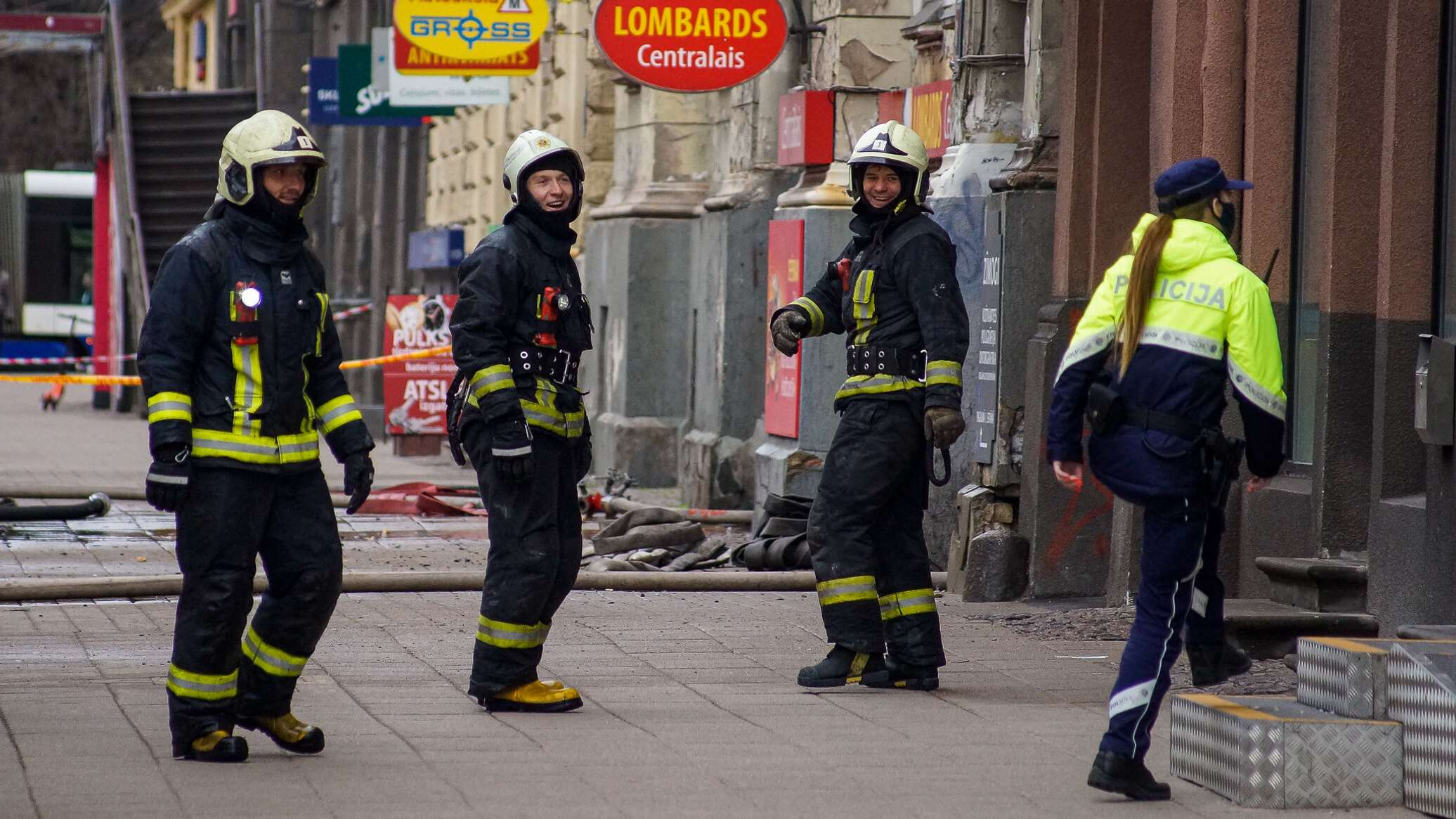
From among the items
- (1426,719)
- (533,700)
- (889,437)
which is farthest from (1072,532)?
(1426,719)

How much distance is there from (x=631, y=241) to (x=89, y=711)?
432 inches

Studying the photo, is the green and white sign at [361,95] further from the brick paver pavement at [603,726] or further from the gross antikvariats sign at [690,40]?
the brick paver pavement at [603,726]

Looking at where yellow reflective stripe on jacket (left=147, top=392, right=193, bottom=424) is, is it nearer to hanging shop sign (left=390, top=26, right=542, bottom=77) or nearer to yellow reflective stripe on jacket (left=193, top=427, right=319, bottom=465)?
yellow reflective stripe on jacket (left=193, top=427, right=319, bottom=465)

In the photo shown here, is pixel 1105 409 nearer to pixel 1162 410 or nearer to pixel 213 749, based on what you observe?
pixel 1162 410

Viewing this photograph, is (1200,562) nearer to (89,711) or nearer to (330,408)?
(330,408)

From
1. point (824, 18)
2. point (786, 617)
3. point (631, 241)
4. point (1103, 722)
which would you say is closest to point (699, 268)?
point (631, 241)

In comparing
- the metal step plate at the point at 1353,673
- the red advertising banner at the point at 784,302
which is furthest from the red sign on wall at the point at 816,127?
the metal step plate at the point at 1353,673

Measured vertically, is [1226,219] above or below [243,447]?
above

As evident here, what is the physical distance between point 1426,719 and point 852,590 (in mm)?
2542

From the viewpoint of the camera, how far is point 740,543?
1305cm

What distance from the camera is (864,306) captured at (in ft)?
27.4

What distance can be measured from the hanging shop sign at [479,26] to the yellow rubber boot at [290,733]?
11190 mm

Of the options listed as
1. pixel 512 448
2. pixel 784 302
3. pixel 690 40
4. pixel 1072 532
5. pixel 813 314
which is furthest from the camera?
pixel 784 302

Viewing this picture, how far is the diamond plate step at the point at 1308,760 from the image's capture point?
20.1 feet
